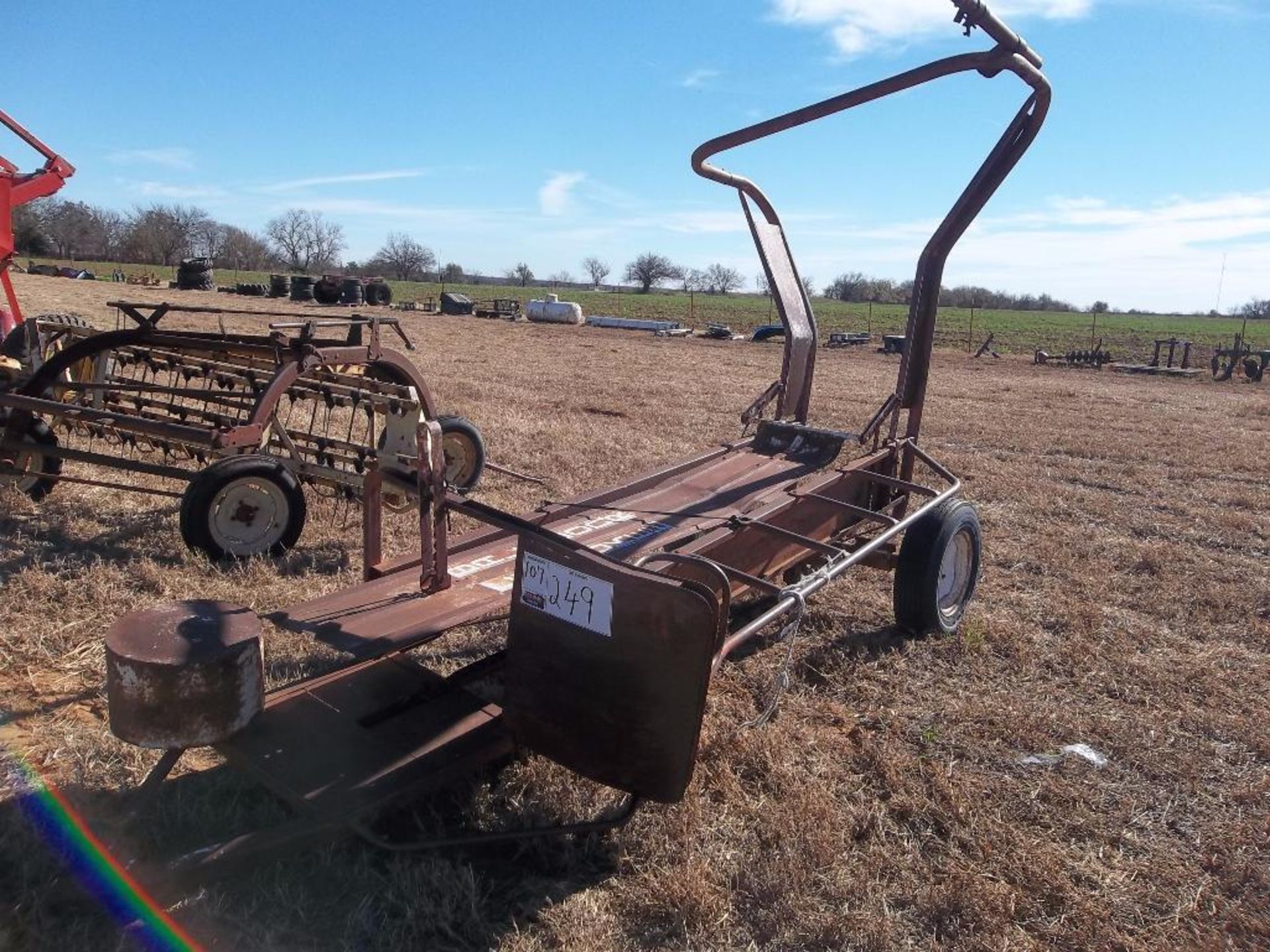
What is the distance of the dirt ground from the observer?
8.22 feet

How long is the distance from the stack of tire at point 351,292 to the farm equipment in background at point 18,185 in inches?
1233

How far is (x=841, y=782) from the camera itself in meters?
3.30

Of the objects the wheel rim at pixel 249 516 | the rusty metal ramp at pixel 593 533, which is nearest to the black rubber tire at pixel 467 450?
the wheel rim at pixel 249 516

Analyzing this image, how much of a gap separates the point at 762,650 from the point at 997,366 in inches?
854

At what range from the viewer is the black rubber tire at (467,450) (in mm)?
6668

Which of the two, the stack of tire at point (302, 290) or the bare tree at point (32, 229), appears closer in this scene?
the stack of tire at point (302, 290)

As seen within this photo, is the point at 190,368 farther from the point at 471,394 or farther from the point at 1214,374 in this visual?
the point at 1214,374

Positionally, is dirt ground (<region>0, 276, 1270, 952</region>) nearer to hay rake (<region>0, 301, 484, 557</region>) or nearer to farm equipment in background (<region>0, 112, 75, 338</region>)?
hay rake (<region>0, 301, 484, 557</region>)

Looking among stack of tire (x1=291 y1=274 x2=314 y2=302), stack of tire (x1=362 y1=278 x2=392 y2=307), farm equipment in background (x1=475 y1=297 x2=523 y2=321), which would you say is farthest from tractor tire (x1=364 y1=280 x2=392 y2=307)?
farm equipment in background (x1=475 y1=297 x2=523 y2=321)

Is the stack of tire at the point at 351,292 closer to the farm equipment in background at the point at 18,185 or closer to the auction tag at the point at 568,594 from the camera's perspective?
the farm equipment in background at the point at 18,185

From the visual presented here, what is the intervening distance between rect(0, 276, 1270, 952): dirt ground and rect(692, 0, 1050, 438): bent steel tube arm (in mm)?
1246

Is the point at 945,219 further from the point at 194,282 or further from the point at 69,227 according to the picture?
the point at 69,227

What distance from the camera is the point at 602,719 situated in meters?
2.63

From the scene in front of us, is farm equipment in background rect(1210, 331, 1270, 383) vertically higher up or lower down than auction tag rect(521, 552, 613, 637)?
higher up
